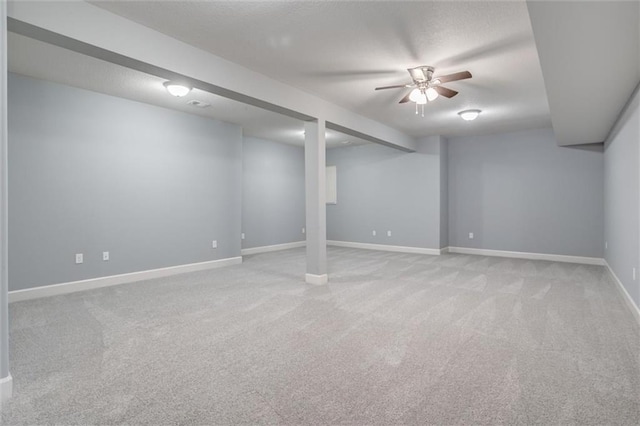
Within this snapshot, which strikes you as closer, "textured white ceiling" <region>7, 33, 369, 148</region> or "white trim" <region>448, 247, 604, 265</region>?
"textured white ceiling" <region>7, 33, 369, 148</region>

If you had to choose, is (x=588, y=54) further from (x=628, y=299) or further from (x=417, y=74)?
(x=628, y=299)

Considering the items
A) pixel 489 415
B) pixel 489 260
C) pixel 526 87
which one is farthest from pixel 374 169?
pixel 489 415

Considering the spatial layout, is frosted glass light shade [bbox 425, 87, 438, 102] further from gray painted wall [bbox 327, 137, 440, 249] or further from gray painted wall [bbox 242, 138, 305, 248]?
gray painted wall [bbox 242, 138, 305, 248]

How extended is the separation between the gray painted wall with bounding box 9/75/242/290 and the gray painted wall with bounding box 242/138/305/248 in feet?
4.12

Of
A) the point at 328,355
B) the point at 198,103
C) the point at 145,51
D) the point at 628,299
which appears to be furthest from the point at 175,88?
the point at 628,299

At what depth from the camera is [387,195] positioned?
→ 335 inches

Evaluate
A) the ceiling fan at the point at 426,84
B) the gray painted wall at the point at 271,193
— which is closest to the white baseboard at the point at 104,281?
the gray painted wall at the point at 271,193

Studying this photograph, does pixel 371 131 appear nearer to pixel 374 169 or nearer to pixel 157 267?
pixel 374 169

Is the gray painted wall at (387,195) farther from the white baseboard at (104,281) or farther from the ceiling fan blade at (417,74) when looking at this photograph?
the ceiling fan blade at (417,74)

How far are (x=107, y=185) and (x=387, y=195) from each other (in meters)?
5.91

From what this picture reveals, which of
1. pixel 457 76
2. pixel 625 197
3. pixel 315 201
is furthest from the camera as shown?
pixel 315 201

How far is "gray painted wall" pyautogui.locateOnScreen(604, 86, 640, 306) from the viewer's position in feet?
11.6

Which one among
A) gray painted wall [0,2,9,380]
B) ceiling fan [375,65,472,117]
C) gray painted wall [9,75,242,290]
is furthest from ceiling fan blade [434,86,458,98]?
gray painted wall [9,75,242,290]

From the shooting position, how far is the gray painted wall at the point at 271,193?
7.84 meters
